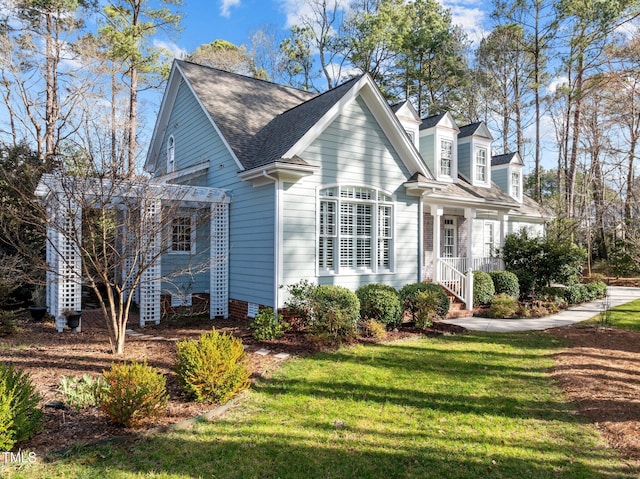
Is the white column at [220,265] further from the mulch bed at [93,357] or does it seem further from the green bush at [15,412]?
the green bush at [15,412]

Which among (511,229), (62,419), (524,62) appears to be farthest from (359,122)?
(524,62)

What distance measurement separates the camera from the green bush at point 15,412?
3670mm

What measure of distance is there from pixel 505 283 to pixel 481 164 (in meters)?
5.70

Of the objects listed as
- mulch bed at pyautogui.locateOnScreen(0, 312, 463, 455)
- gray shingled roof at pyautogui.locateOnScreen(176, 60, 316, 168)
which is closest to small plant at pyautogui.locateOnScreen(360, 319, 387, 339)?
mulch bed at pyautogui.locateOnScreen(0, 312, 463, 455)

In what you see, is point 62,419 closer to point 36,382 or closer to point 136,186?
point 36,382

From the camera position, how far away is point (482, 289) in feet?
43.3

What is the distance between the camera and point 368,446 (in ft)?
13.8

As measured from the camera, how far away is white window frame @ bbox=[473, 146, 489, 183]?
17031mm

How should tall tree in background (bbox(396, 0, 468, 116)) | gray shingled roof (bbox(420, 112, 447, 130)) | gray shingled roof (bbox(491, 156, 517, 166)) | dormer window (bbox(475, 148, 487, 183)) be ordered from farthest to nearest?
tall tree in background (bbox(396, 0, 468, 116)) < gray shingled roof (bbox(491, 156, 517, 166)) < dormer window (bbox(475, 148, 487, 183)) < gray shingled roof (bbox(420, 112, 447, 130))

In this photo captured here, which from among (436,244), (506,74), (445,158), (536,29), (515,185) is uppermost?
(536,29)

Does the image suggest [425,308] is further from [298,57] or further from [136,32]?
[298,57]

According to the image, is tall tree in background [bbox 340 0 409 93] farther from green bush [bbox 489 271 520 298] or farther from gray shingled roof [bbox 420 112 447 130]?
green bush [bbox 489 271 520 298]

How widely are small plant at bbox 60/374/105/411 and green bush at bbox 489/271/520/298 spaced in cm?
1270

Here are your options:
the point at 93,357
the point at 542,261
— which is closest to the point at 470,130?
the point at 542,261
